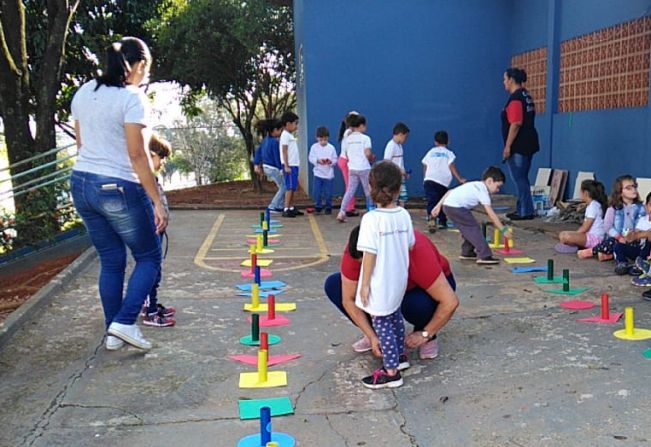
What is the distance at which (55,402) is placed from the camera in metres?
4.08

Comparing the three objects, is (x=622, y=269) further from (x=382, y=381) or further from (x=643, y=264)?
(x=382, y=381)

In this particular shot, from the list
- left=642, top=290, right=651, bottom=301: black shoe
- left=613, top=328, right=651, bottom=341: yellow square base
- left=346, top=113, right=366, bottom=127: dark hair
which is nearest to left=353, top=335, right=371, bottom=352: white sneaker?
left=613, top=328, right=651, bottom=341: yellow square base

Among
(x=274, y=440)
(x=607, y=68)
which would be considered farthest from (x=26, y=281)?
(x=607, y=68)

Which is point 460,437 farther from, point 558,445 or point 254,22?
point 254,22

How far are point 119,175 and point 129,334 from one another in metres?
1.09

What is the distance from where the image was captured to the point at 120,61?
4.71 meters

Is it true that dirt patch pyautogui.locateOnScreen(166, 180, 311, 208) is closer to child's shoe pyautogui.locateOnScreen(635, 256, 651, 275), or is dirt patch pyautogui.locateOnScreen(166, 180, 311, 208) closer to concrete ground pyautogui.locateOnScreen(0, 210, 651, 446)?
concrete ground pyautogui.locateOnScreen(0, 210, 651, 446)

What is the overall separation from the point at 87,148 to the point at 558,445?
338 centimetres

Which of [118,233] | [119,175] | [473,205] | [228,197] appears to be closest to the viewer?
[119,175]

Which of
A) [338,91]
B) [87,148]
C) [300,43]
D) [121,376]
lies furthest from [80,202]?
[300,43]

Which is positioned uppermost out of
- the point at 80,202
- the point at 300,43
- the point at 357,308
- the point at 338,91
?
the point at 300,43

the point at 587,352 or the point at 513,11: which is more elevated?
the point at 513,11

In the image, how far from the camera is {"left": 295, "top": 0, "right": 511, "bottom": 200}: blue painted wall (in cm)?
1441

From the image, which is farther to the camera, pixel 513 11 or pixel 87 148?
pixel 513 11
